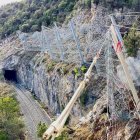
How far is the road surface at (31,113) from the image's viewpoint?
190ft

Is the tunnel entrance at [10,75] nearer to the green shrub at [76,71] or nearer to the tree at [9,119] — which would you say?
the green shrub at [76,71]

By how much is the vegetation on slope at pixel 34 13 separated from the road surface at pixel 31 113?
18.3 metres

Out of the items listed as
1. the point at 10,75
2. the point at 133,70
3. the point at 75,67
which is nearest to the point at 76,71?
the point at 75,67

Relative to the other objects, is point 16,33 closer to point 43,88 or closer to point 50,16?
point 50,16

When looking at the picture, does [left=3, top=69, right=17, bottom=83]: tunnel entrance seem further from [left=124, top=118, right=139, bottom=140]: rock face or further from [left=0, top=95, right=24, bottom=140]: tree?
[left=124, top=118, right=139, bottom=140]: rock face

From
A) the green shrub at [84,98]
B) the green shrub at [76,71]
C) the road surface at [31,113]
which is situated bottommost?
the road surface at [31,113]

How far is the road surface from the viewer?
57984mm

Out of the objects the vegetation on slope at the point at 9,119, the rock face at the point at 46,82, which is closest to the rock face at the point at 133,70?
the rock face at the point at 46,82

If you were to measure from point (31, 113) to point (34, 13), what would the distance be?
4674 cm

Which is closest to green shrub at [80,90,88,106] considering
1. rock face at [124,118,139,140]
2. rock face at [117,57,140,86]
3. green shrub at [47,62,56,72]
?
rock face at [117,57,140,86]

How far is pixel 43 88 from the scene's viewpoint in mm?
70312

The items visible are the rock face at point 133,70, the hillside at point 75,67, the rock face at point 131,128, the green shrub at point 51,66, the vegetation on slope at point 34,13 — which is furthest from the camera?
the vegetation on slope at point 34,13

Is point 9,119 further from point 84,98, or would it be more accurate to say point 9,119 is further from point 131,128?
point 131,128

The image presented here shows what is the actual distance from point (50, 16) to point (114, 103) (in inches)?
2800
